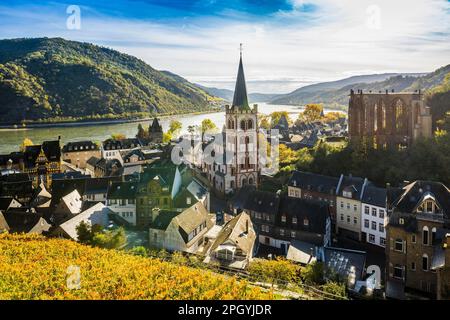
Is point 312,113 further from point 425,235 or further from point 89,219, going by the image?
point 425,235

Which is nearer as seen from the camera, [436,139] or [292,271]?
[292,271]

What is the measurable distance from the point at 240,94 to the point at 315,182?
475 inches

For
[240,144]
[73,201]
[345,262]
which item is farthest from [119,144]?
[345,262]

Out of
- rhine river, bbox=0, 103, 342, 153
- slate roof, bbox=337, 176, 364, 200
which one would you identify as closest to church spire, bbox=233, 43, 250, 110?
slate roof, bbox=337, 176, 364, 200

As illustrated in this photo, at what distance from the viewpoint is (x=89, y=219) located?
2173 centimetres

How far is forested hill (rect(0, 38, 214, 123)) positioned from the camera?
70.0 m

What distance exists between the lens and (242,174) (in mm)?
35938

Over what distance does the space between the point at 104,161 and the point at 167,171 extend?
60.4 ft

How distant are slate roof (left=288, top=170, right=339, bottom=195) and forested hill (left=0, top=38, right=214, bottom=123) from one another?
168 ft

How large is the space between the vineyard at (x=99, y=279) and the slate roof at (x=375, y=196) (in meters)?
15.1

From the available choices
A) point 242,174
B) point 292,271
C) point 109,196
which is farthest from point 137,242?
point 242,174

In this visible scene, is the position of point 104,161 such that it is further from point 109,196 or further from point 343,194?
point 343,194

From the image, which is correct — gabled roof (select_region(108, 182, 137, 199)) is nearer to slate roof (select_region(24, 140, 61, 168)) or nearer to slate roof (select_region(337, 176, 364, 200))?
slate roof (select_region(337, 176, 364, 200))

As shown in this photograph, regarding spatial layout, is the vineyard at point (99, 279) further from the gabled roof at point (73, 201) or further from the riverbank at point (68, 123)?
the riverbank at point (68, 123)
